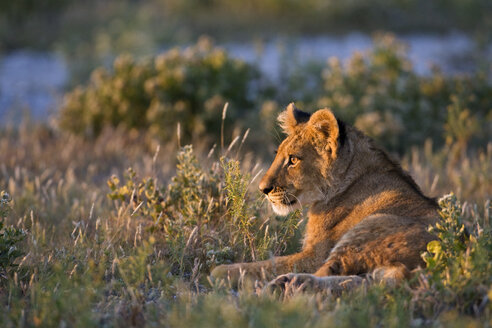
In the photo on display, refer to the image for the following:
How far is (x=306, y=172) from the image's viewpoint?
5.09 metres

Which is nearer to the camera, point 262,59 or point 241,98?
point 241,98

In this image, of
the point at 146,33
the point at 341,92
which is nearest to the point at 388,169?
the point at 341,92

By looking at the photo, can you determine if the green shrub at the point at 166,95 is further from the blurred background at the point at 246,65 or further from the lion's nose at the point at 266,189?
the lion's nose at the point at 266,189

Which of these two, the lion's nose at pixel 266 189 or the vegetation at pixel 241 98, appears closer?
the lion's nose at pixel 266 189

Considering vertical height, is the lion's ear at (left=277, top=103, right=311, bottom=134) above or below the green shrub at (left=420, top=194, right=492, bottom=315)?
above

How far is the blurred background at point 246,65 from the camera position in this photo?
1027 cm

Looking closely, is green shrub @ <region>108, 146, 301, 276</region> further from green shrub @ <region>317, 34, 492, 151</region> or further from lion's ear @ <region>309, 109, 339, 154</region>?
green shrub @ <region>317, 34, 492, 151</region>

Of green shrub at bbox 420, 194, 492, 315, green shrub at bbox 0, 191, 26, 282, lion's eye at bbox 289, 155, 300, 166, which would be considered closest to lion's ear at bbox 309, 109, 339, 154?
lion's eye at bbox 289, 155, 300, 166

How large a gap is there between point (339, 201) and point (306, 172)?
1.12 feet

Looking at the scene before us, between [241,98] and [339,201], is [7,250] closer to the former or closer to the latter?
[339,201]

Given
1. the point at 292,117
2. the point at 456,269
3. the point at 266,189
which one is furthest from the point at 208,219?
the point at 456,269

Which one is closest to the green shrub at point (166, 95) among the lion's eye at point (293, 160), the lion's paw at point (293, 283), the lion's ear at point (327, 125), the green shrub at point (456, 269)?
the lion's eye at point (293, 160)

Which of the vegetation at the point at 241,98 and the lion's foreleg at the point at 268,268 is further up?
the vegetation at the point at 241,98

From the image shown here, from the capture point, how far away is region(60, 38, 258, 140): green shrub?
10.2 metres
